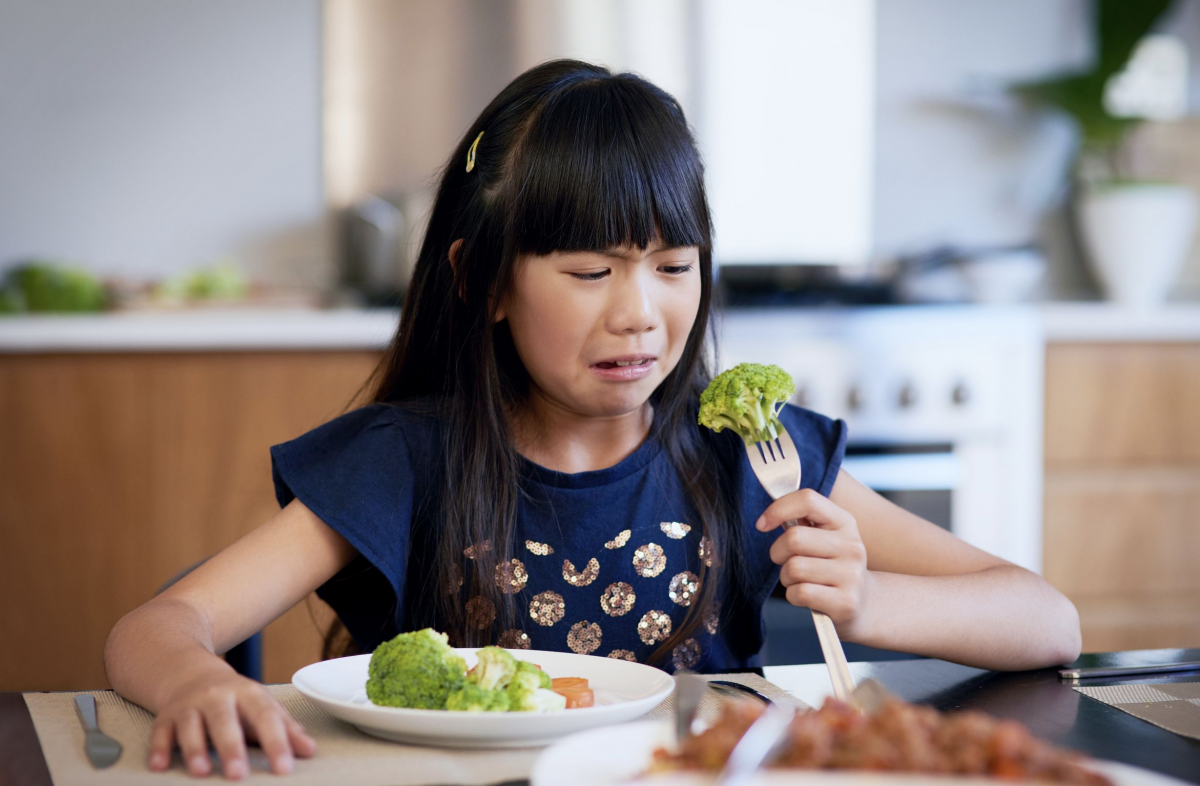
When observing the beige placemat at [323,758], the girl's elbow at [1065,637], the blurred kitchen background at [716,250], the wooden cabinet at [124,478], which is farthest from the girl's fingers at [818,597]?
the wooden cabinet at [124,478]

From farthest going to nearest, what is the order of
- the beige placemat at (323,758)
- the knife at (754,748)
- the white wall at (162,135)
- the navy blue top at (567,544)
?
the white wall at (162,135) → the navy blue top at (567,544) → the beige placemat at (323,758) → the knife at (754,748)

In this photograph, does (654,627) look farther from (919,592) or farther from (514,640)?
(919,592)

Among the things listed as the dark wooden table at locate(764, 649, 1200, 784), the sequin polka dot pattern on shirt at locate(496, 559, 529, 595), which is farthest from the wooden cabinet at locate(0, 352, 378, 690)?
the dark wooden table at locate(764, 649, 1200, 784)

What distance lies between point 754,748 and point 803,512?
1.19 feet

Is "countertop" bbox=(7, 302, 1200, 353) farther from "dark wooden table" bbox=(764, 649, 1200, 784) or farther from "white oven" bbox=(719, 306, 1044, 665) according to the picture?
"dark wooden table" bbox=(764, 649, 1200, 784)

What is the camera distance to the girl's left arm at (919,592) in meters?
0.86

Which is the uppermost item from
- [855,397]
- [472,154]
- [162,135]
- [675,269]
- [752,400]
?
[162,135]

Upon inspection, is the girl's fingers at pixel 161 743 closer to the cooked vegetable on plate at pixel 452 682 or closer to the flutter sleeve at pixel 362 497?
the cooked vegetable on plate at pixel 452 682

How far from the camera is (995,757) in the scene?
0.51 meters

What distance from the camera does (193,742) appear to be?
657 mm

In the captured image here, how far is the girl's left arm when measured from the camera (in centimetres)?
86

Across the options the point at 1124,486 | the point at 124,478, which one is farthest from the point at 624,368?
the point at 1124,486

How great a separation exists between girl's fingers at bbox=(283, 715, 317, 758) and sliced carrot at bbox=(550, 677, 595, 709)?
0.54 feet

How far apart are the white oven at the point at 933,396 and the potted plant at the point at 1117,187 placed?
0.49 m
